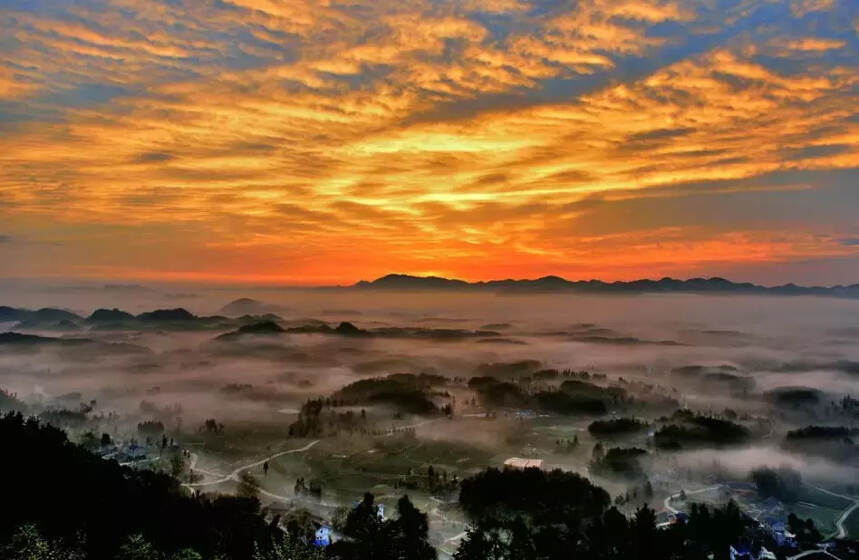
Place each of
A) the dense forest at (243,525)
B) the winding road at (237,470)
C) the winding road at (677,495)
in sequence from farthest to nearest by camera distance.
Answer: the winding road at (237,470) < the winding road at (677,495) < the dense forest at (243,525)

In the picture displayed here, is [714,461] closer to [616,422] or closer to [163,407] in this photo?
[616,422]

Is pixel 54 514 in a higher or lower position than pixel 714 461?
higher

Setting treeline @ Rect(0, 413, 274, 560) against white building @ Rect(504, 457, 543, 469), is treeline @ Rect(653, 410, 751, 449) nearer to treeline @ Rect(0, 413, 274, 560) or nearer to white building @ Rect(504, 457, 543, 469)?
white building @ Rect(504, 457, 543, 469)

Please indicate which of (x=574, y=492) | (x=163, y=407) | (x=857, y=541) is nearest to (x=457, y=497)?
(x=574, y=492)

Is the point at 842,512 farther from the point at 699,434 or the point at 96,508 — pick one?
the point at 96,508

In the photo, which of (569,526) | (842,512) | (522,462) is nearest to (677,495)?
(842,512)

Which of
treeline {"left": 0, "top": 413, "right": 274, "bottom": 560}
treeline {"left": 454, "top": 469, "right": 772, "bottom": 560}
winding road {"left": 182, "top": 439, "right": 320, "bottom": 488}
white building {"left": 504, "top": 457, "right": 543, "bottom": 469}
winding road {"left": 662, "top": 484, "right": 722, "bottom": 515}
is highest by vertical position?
treeline {"left": 0, "top": 413, "right": 274, "bottom": 560}

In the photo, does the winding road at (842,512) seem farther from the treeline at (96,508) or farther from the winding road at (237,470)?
the winding road at (237,470)

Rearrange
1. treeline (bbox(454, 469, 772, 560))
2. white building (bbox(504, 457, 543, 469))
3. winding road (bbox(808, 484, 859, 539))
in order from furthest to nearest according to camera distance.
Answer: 1. white building (bbox(504, 457, 543, 469))
2. winding road (bbox(808, 484, 859, 539))
3. treeline (bbox(454, 469, 772, 560))

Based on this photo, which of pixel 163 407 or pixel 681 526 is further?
pixel 163 407

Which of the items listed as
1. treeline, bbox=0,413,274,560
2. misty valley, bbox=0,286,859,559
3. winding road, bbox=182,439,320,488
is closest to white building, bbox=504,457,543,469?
misty valley, bbox=0,286,859,559

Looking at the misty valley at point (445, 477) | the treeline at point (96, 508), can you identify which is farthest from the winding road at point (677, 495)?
the treeline at point (96, 508)
